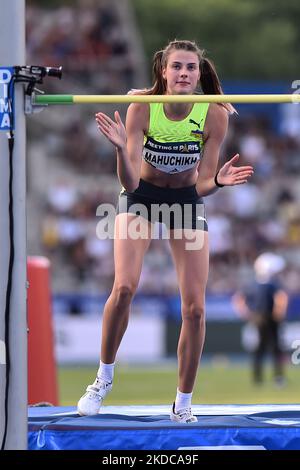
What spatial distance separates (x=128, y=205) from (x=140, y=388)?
29.8 ft

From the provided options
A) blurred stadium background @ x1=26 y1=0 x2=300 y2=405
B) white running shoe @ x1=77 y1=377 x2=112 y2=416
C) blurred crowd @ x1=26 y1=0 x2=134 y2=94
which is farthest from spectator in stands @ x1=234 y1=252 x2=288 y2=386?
white running shoe @ x1=77 y1=377 x2=112 y2=416

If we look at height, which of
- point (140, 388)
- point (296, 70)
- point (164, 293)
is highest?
point (296, 70)

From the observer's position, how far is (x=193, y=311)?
5930 mm

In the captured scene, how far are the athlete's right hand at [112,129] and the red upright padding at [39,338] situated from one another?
8.31ft

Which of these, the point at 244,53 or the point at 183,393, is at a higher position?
the point at 244,53

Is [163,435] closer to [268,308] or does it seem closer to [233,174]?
[233,174]

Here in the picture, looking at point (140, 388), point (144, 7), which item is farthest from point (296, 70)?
point (140, 388)

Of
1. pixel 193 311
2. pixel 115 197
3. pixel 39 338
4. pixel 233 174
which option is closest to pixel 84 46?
pixel 115 197

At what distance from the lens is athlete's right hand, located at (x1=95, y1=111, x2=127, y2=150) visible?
533cm

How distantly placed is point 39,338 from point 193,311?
2.18 metres

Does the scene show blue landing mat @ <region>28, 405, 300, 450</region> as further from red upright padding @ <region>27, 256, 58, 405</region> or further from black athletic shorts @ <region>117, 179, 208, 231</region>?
red upright padding @ <region>27, 256, 58, 405</region>

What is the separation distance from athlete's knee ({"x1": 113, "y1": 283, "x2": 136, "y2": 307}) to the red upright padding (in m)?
1.97
